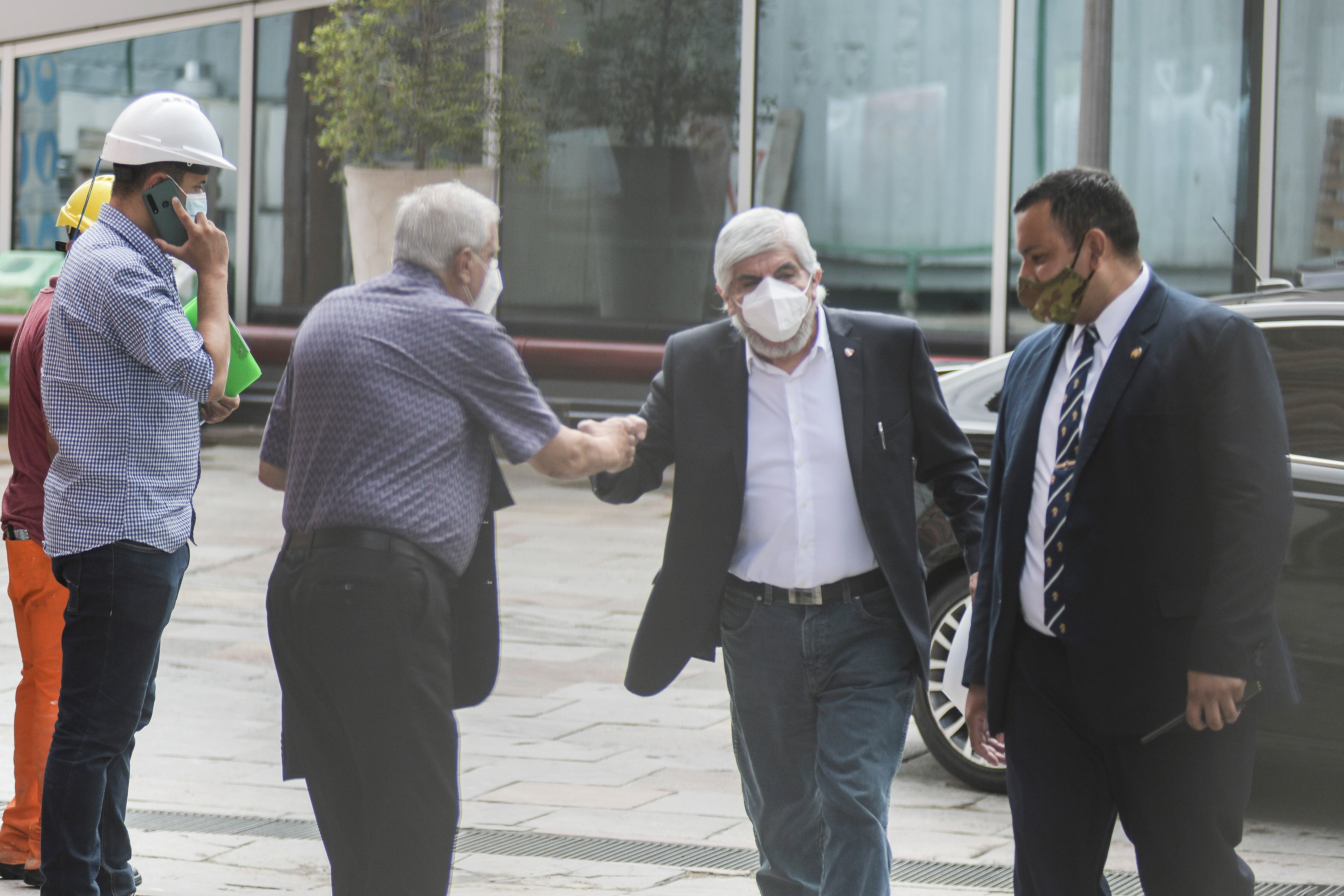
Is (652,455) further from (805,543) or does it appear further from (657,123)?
(657,123)

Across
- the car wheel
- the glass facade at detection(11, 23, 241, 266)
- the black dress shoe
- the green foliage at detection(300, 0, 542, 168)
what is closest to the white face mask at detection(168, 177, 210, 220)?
the black dress shoe

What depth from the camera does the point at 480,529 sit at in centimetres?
370

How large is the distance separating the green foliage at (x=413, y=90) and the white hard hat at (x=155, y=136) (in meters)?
11.4

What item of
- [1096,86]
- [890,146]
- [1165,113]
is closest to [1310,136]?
[1165,113]

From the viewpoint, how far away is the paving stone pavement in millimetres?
5145

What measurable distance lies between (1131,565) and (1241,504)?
245 millimetres

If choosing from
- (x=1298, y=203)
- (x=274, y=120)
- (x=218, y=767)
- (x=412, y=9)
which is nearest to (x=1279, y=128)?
(x=1298, y=203)

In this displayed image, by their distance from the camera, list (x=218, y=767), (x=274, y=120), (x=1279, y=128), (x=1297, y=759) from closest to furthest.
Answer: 1. (x=1297, y=759)
2. (x=218, y=767)
3. (x=1279, y=128)
4. (x=274, y=120)

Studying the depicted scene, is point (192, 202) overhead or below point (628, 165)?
below

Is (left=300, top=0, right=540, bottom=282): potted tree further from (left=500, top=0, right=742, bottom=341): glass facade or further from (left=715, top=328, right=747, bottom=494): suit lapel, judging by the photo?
(left=715, top=328, right=747, bottom=494): suit lapel

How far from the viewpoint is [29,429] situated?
4.70 meters

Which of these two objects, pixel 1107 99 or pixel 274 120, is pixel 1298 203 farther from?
pixel 274 120

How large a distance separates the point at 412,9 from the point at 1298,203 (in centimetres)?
761

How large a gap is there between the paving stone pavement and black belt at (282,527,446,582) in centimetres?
169
